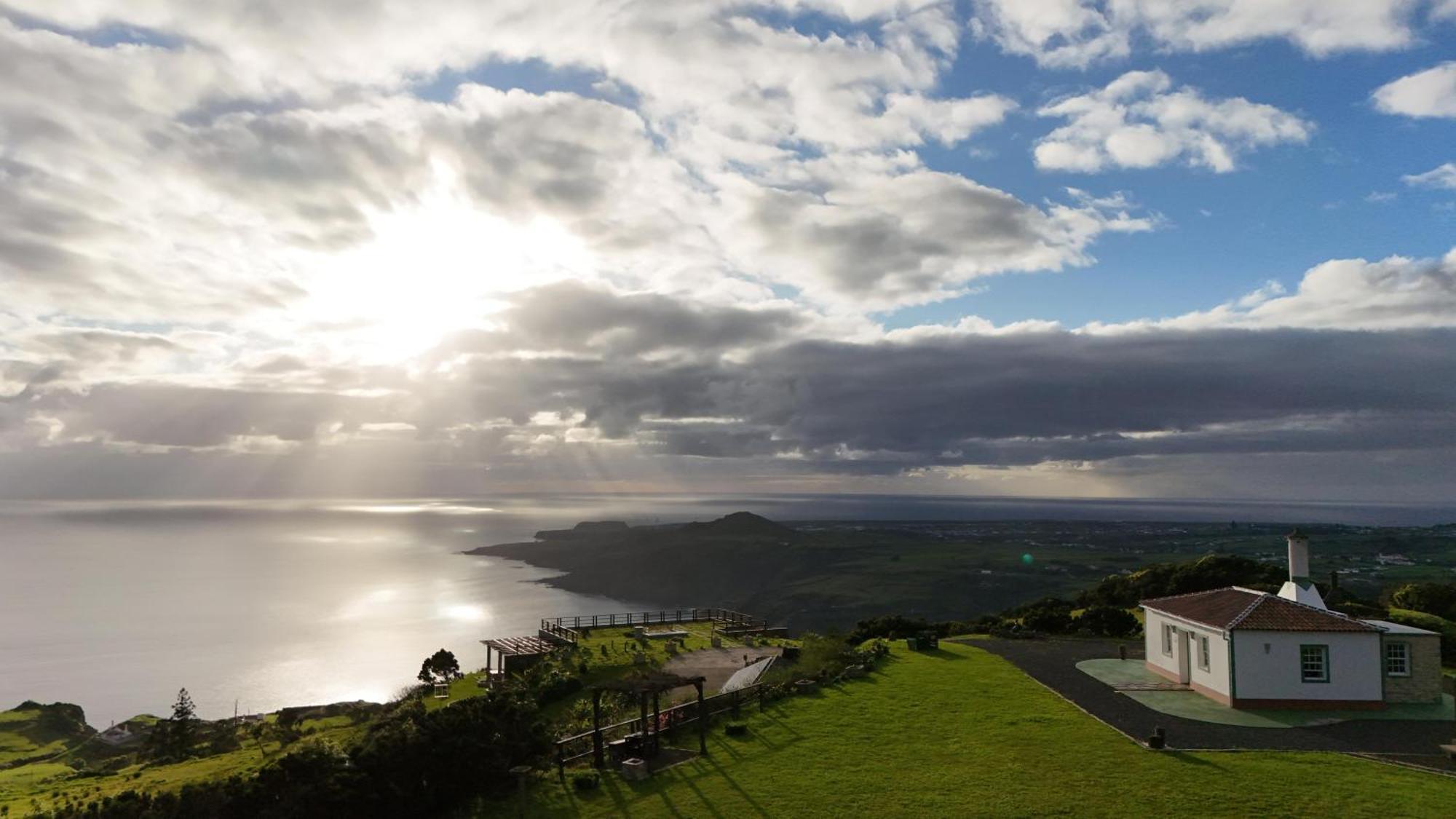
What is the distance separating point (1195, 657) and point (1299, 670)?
313 cm

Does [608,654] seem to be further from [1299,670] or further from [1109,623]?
[1299,670]

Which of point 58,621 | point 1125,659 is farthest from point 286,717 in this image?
point 58,621

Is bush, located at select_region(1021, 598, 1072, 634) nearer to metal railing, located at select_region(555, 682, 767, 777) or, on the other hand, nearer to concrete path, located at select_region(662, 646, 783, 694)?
concrete path, located at select_region(662, 646, 783, 694)

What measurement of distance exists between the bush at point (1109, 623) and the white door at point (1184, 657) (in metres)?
12.1

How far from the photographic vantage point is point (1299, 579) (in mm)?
27969

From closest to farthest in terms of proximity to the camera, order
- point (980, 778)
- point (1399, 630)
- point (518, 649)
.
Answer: point (980, 778)
point (1399, 630)
point (518, 649)

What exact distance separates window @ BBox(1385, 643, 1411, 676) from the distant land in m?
77.0

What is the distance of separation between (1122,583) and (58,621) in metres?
183

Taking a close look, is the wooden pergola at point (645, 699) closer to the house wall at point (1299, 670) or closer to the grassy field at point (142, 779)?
the grassy field at point (142, 779)

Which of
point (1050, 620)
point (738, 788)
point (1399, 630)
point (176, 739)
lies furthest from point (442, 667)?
point (1399, 630)

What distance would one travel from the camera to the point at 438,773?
20094 mm

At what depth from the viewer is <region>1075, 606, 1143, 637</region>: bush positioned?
129 feet

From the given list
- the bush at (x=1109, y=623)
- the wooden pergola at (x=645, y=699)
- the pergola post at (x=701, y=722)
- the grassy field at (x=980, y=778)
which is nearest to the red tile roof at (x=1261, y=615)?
the grassy field at (x=980, y=778)

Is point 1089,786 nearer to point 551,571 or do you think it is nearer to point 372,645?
point 372,645
